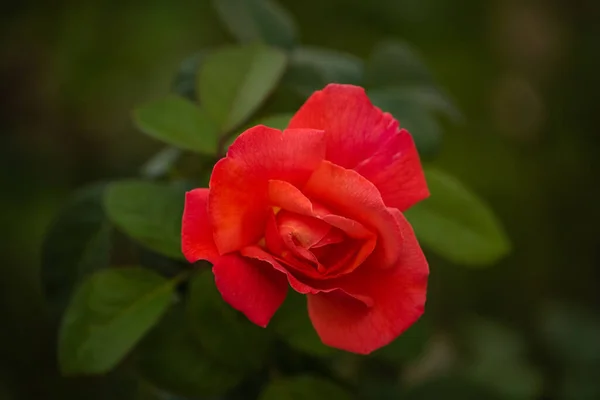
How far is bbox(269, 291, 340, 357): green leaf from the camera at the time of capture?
0.57 metres

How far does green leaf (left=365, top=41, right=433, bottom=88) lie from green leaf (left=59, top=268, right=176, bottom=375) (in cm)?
33

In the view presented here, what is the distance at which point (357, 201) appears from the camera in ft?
1.33

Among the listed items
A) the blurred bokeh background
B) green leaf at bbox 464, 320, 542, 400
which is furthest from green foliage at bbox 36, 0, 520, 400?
the blurred bokeh background

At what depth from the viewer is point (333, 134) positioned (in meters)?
0.44

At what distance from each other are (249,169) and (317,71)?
0.28m

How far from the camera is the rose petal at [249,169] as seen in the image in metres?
0.41

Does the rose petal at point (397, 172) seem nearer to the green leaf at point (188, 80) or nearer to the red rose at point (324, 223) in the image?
the red rose at point (324, 223)

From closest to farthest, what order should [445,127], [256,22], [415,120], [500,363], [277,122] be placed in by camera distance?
1. [277,122]
2. [415,120]
3. [256,22]
4. [500,363]
5. [445,127]

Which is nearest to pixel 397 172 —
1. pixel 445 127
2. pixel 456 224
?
pixel 456 224

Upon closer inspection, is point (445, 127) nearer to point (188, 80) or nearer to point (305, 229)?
point (188, 80)

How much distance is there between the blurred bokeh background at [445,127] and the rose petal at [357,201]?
36.3 inches

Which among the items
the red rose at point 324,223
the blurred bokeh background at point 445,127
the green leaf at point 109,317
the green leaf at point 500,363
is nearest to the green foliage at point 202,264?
the green leaf at point 109,317

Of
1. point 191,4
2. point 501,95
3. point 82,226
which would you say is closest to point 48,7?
point 191,4

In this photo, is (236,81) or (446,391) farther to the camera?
(446,391)
